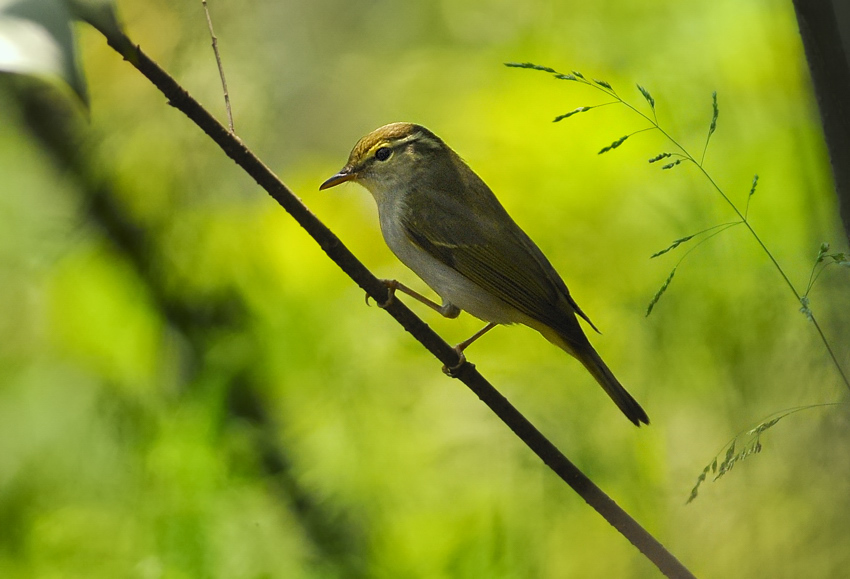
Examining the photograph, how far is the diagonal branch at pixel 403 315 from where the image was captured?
2.97ft

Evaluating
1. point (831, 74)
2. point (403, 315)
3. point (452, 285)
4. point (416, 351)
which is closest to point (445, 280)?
point (452, 285)

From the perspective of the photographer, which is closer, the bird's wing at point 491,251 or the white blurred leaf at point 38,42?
the white blurred leaf at point 38,42

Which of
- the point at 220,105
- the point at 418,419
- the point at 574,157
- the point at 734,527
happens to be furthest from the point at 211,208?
the point at 734,527

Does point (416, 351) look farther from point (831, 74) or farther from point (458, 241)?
point (831, 74)

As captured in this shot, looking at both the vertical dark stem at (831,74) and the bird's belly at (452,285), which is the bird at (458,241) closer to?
the bird's belly at (452,285)

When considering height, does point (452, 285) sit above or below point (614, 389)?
above

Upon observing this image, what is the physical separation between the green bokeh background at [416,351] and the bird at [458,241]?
175mm

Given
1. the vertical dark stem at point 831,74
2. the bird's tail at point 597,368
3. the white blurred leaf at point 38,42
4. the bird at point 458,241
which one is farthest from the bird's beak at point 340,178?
the white blurred leaf at point 38,42

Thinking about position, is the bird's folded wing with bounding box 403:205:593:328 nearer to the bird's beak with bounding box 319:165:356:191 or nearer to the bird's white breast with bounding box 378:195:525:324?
the bird's white breast with bounding box 378:195:525:324

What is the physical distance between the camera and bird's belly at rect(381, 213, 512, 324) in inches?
69.6

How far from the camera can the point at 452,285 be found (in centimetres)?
179

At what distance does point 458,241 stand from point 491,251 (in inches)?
3.1

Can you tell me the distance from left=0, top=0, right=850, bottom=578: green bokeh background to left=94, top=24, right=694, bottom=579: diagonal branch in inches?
19.8

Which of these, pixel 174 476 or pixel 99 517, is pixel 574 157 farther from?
pixel 99 517
